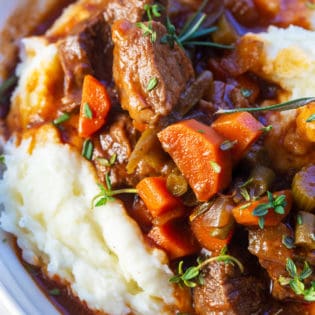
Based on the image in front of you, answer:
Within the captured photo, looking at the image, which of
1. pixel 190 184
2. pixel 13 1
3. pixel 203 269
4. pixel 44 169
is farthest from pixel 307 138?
pixel 13 1

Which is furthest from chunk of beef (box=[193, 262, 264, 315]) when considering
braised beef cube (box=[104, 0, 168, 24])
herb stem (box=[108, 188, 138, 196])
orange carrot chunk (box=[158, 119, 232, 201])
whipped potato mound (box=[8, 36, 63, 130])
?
braised beef cube (box=[104, 0, 168, 24])

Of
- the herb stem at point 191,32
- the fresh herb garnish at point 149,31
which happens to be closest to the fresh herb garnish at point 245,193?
A: the fresh herb garnish at point 149,31

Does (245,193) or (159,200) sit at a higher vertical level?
(159,200)

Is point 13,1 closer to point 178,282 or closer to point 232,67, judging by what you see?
point 232,67

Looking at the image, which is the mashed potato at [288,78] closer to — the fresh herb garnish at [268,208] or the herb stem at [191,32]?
the herb stem at [191,32]

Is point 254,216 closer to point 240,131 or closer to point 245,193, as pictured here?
point 245,193

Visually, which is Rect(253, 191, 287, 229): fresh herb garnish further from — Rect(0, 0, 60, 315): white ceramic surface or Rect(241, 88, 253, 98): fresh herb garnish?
Rect(0, 0, 60, 315): white ceramic surface

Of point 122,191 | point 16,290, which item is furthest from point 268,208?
point 16,290
